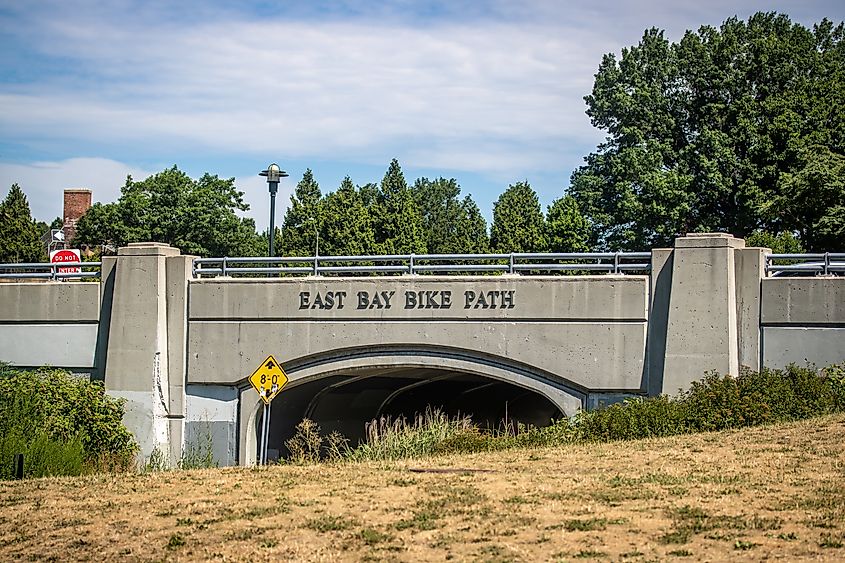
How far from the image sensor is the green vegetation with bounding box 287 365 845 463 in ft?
61.8

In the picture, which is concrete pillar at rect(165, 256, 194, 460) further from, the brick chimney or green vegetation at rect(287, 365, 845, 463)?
the brick chimney

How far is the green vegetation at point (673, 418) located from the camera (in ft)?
61.8

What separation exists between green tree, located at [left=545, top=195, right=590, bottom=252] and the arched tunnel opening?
31.9 feet

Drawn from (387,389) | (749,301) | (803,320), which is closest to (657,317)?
(749,301)

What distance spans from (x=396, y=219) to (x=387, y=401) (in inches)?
729

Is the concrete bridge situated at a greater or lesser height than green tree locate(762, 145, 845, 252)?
lesser

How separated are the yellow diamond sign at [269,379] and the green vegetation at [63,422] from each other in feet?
9.49

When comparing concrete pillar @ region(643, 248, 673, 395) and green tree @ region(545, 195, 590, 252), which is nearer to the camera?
concrete pillar @ region(643, 248, 673, 395)

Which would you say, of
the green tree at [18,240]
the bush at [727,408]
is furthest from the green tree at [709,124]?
the green tree at [18,240]

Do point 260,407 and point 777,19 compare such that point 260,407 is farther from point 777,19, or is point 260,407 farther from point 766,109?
point 777,19

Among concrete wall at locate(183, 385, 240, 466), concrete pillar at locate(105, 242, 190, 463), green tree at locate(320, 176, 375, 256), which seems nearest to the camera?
concrete wall at locate(183, 385, 240, 466)

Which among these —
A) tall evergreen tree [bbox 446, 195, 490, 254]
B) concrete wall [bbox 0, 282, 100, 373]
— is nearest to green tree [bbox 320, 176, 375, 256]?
tall evergreen tree [bbox 446, 195, 490, 254]

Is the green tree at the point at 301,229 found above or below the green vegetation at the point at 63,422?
above

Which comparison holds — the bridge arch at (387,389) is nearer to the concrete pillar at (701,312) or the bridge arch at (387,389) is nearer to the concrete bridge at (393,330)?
the concrete bridge at (393,330)
